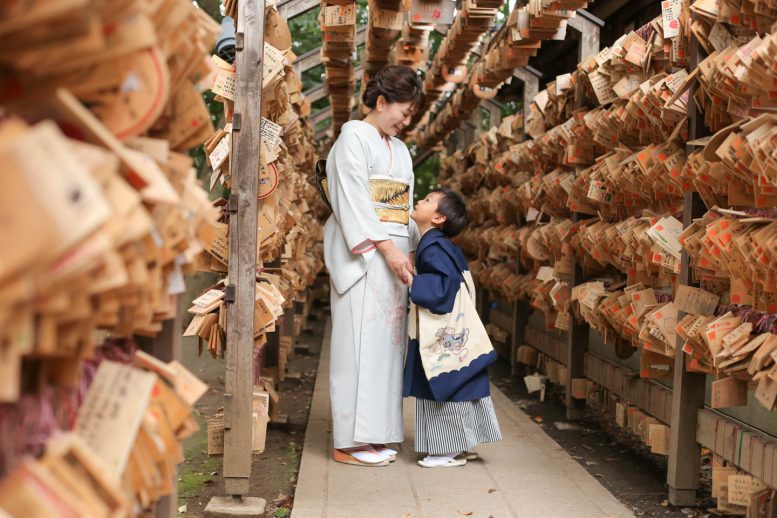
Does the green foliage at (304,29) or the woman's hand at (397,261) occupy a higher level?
the green foliage at (304,29)

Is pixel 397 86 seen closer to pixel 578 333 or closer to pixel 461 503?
pixel 461 503

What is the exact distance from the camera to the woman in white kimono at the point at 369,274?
166 inches

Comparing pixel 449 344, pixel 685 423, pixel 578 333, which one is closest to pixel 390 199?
pixel 449 344

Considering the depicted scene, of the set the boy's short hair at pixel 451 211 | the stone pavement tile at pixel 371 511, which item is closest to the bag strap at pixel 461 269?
the boy's short hair at pixel 451 211

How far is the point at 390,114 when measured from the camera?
14.3 ft

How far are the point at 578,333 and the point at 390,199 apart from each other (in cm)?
202

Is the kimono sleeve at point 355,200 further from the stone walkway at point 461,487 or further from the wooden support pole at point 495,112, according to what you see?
the wooden support pole at point 495,112

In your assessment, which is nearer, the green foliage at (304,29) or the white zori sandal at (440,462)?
the white zori sandal at (440,462)

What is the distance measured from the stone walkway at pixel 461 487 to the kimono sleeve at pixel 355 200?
1065 millimetres

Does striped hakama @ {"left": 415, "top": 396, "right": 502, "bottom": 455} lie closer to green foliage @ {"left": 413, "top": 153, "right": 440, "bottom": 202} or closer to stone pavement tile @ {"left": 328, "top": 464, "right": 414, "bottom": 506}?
stone pavement tile @ {"left": 328, "top": 464, "right": 414, "bottom": 506}

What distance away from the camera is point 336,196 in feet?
14.0

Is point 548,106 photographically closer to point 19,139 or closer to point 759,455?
point 759,455

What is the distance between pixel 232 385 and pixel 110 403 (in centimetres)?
209

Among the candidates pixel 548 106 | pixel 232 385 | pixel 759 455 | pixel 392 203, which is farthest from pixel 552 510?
pixel 548 106
